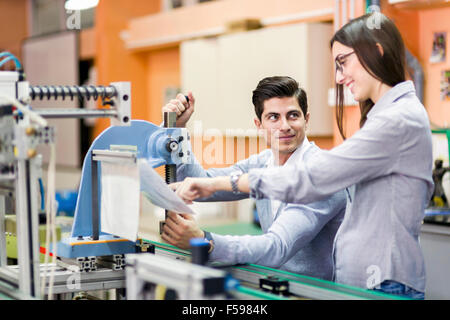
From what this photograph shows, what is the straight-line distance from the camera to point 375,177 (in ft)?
5.14

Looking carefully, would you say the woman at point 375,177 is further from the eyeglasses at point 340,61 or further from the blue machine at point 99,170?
the blue machine at point 99,170

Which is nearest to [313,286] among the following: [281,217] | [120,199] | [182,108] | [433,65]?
[281,217]

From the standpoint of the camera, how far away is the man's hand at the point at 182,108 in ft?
6.73

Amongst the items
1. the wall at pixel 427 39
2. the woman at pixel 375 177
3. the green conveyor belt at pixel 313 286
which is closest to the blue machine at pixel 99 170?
the woman at pixel 375 177

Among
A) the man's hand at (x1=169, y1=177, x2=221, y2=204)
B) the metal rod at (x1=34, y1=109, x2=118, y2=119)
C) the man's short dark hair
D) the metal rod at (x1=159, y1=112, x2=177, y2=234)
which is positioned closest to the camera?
the metal rod at (x1=34, y1=109, x2=118, y2=119)

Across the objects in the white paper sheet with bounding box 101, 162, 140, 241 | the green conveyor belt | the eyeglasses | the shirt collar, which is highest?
the eyeglasses

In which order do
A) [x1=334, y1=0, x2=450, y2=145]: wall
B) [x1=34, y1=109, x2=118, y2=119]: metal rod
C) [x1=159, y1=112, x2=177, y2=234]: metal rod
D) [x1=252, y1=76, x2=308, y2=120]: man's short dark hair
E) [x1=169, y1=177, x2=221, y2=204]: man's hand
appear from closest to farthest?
[x1=34, y1=109, x2=118, y2=119]: metal rod, [x1=169, y1=177, x2=221, y2=204]: man's hand, [x1=159, y1=112, x2=177, y2=234]: metal rod, [x1=252, y1=76, x2=308, y2=120]: man's short dark hair, [x1=334, y1=0, x2=450, y2=145]: wall

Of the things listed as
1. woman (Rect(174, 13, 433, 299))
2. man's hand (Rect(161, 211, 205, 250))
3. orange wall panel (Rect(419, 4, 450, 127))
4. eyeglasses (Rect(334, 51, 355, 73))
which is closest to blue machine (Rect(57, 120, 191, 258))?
man's hand (Rect(161, 211, 205, 250))

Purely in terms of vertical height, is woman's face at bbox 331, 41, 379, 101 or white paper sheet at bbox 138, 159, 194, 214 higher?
woman's face at bbox 331, 41, 379, 101

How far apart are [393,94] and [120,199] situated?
2.52 ft

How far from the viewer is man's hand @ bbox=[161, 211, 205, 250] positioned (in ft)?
5.75

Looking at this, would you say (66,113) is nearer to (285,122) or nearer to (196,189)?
(196,189)

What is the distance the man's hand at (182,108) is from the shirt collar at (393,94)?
68cm

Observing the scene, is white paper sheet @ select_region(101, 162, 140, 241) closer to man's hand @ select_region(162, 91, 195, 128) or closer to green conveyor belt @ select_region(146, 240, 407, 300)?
green conveyor belt @ select_region(146, 240, 407, 300)
